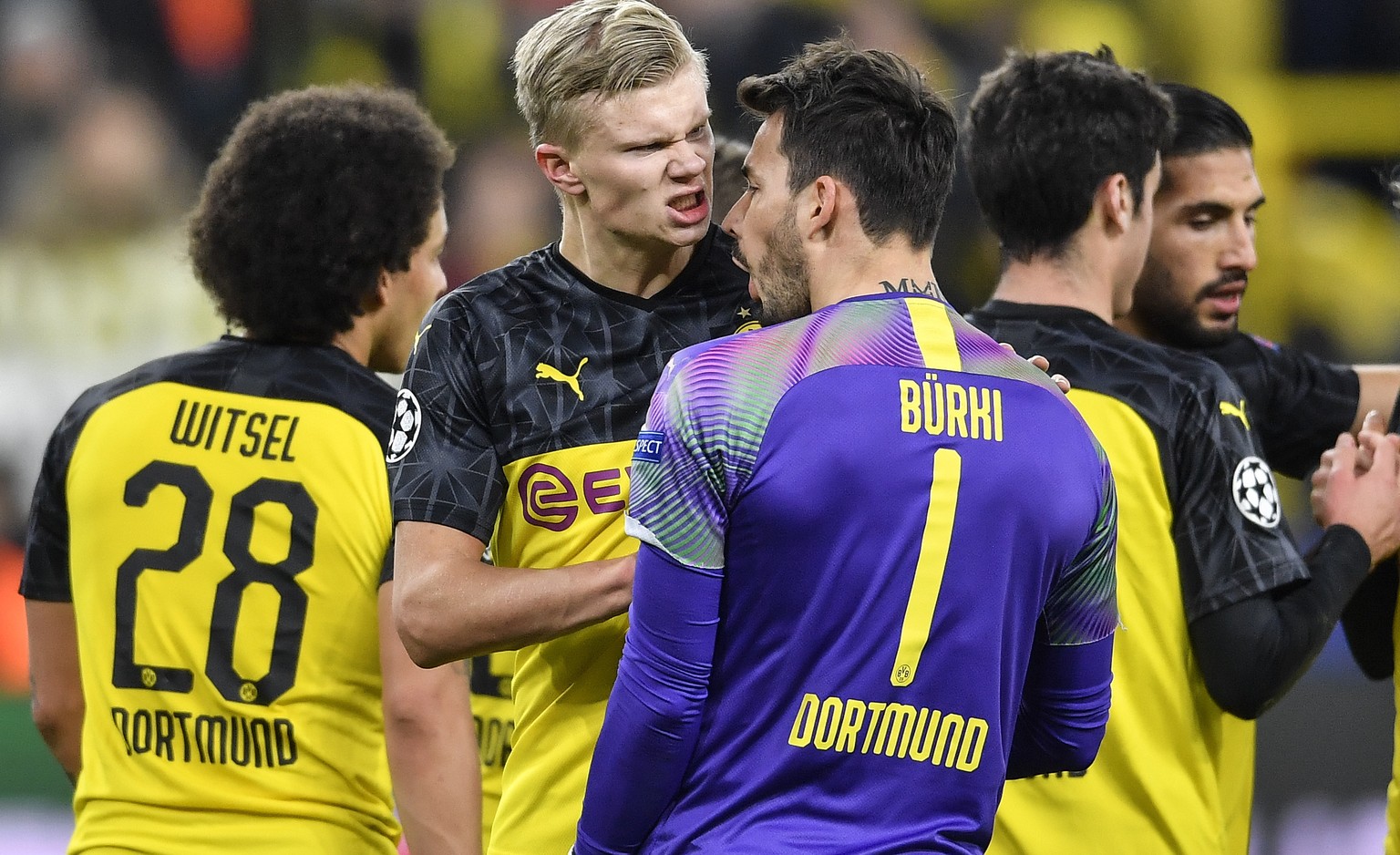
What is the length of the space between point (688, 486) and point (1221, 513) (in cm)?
129

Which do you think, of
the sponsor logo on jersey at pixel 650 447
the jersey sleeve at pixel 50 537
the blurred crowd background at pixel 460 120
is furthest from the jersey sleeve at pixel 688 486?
the blurred crowd background at pixel 460 120

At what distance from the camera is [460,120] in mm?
7875

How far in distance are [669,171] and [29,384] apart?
597 centimetres

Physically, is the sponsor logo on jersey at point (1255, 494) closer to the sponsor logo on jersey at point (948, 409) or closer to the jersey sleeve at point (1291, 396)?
the jersey sleeve at point (1291, 396)

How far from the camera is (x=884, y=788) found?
2.08m

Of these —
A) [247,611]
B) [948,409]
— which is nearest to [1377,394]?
[948,409]

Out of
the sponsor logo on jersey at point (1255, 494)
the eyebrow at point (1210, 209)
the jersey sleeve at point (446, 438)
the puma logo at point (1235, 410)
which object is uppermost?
the eyebrow at point (1210, 209)

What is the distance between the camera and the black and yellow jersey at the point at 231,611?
3008 millimetres

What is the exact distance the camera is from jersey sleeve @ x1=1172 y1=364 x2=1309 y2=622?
2885mm

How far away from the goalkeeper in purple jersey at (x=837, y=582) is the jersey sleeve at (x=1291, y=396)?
4.86 feet

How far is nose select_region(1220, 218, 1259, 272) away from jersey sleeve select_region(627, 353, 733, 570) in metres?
1.76

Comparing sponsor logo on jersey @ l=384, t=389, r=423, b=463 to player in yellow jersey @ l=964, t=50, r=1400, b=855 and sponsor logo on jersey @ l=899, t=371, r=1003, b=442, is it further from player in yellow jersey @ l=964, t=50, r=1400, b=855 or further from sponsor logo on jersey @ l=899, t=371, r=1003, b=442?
player in yellow jersey @ l=964, t=50, r=1400, b=855

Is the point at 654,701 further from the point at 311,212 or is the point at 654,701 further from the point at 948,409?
the point at 311,212

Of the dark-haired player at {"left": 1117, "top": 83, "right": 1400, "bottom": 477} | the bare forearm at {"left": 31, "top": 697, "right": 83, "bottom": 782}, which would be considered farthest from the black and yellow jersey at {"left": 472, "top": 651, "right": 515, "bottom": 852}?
the dark-haired player at {"left": 1117, "top": 83, "right": 1400, "bottom": 477}
